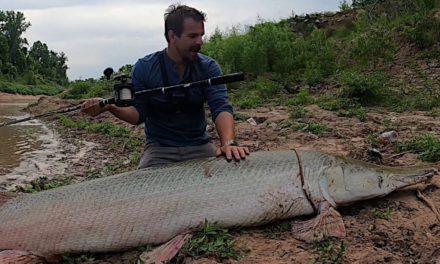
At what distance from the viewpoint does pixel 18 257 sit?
12.0 ft

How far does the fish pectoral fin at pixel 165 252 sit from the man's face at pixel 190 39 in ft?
5.08

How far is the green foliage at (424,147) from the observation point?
17.5 ft

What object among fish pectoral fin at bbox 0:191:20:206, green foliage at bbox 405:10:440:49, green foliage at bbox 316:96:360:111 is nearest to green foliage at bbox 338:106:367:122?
green foliage at bbox 316:96:360:111

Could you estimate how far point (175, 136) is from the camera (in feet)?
15.8

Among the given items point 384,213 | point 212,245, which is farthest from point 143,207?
point 384,213

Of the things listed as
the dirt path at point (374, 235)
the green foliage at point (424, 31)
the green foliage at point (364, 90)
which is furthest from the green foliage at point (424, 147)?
the green foliage at point (424, 31)

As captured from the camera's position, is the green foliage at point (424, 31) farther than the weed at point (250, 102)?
Yes

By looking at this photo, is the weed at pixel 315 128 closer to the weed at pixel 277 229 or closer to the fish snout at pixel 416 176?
the fish snout at pixel 416 176

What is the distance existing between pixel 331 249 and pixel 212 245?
75 centimetres

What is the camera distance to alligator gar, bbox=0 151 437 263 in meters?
3.71

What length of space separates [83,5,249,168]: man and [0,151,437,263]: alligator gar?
512 millimetres

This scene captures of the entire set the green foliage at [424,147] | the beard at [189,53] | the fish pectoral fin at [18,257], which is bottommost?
the fish pectoral fin at [18,257]

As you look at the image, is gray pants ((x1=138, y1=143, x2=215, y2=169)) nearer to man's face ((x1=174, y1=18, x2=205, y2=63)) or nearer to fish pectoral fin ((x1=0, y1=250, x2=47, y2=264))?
man's face ((x1=174, y1=18, x2=205, y2=63))

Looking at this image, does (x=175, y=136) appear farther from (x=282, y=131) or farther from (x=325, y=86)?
(x=325, y=86)
